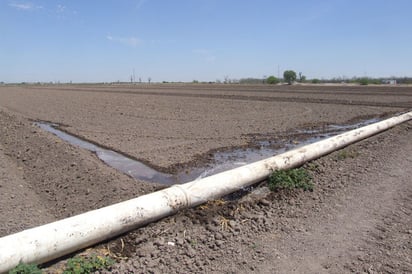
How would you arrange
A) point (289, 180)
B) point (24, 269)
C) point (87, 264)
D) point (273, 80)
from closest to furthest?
point (24, 269) → point (87, 264) → point (289, 180) → point (273, 80)

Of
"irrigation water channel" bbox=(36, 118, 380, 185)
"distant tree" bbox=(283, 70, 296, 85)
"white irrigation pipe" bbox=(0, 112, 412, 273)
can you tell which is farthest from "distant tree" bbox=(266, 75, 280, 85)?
"white irrigation pipe" bbox=(0, 112, 412, 273)

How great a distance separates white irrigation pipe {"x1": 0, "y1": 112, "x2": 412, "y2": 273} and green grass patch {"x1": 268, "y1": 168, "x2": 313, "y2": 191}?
165mm

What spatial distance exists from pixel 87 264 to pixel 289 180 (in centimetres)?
371

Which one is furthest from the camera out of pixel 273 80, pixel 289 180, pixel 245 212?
pixel 273 80

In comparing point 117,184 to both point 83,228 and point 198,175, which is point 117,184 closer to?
point 198,175

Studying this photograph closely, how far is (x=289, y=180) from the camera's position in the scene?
5961 millimetres

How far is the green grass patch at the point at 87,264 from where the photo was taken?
10.6 feet

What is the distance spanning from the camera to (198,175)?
7180 millimetres

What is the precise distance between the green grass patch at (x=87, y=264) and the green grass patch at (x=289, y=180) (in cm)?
319

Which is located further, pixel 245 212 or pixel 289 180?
pixel 289 180

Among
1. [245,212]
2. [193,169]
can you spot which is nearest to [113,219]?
[245,212]

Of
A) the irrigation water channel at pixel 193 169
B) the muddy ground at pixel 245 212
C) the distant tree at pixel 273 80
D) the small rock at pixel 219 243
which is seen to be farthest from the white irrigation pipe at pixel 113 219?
the distant tree at pixel 273 80

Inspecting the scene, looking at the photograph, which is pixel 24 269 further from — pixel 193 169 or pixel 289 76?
pixel 289 76

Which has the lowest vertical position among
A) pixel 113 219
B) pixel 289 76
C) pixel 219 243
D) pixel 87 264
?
pixel 219 243
